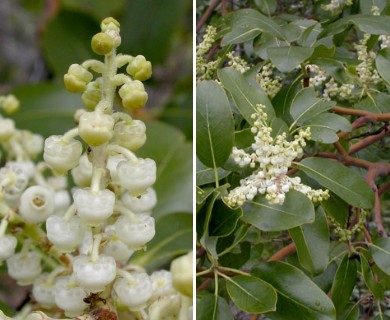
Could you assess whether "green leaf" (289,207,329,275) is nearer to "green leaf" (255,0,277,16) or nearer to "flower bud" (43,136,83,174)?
"flower bud" (43,136,83,174)

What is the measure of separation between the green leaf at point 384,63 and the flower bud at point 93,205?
477 mm

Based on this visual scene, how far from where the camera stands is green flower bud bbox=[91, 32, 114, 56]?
54 centimetres

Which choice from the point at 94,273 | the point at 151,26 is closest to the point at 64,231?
the point at 94,273

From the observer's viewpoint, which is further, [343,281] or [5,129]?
[343,281]

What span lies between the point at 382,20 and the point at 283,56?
6.2 inches

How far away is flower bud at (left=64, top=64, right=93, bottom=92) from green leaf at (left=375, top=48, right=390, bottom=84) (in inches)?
18.1

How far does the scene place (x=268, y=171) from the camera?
2.48ft

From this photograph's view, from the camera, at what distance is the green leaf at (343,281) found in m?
0.93

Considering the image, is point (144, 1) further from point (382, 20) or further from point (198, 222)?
point (198, 222)

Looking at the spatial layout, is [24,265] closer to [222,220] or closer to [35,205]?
[35,205]

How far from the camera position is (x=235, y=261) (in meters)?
0.91

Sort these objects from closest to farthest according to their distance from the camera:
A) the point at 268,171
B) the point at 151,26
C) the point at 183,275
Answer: the point at 183,275 → the point at 268,171 → the point at 151,26

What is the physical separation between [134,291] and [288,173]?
15.4 inches

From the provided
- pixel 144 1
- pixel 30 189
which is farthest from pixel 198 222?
pixel 144 1
